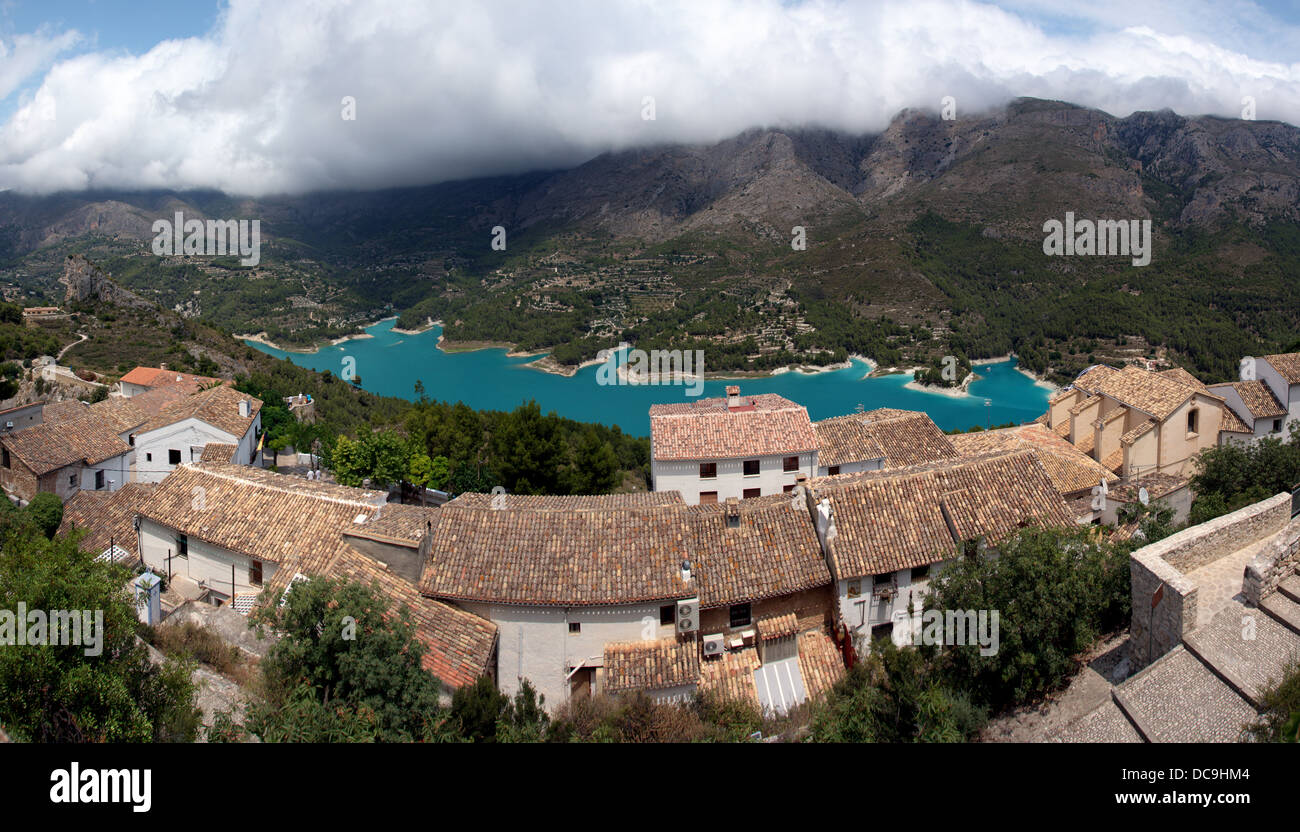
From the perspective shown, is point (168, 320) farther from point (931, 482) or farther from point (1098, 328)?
point (1098, 328)

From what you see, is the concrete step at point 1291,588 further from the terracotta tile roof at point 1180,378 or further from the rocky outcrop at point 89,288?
the rocky outcrop at point 89,288

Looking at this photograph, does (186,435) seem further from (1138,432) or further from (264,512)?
(1138,432)

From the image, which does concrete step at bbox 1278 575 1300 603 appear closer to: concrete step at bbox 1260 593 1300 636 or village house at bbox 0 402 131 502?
concrete step at bbox 1260 593 1300 636

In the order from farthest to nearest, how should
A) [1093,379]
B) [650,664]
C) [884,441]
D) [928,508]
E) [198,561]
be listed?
1. [1093,379]
2. [884,441]
3. [198,561]
4. [928,508]
5. [650,664]

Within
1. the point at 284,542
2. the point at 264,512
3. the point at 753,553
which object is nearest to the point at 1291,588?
the point at 753,553

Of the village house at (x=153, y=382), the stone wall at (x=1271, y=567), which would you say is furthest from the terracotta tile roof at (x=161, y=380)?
the stone wall at (x=1271, y=567)
